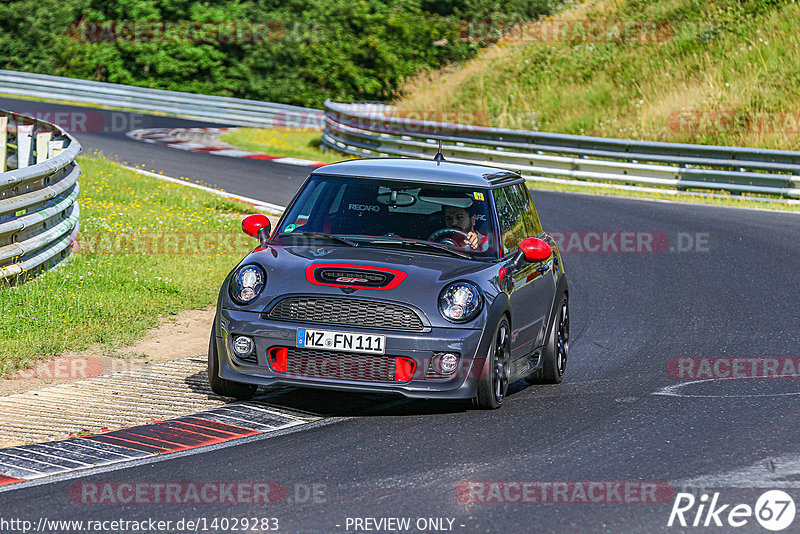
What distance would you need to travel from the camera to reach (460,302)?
718 centimetres

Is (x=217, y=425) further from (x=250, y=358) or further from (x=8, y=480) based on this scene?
(x=8, y=480)

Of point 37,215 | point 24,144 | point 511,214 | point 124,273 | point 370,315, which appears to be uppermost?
point 511,214

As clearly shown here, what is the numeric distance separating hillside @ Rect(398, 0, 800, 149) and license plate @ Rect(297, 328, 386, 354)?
2009cm

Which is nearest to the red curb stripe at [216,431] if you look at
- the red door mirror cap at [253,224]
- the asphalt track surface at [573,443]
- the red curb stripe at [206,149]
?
the asphalt track surface at [573,443]

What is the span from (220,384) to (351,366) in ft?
3.34

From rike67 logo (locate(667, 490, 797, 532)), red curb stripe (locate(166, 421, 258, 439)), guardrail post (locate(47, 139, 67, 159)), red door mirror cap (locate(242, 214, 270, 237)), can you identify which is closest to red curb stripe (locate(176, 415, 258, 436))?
red curb stripe (locate(166, 421, 258, 439))

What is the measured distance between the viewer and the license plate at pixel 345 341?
7.02 meters

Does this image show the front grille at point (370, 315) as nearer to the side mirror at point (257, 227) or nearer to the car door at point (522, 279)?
the car door at point (522, 279)

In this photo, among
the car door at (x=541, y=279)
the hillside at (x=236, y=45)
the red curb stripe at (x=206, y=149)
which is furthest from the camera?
the hillside at (x=236, y=45)

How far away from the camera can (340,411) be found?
7449mm

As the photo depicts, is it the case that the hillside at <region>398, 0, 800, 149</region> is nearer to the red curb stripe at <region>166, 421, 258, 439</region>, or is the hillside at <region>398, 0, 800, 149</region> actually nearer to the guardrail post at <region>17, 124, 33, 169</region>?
the guardrail post at <region>17, 124, 33, 169</region>

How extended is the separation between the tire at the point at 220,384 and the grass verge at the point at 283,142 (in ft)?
63.5

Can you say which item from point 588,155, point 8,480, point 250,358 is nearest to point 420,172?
point 250,358

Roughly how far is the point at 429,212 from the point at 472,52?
4220 centimetres
